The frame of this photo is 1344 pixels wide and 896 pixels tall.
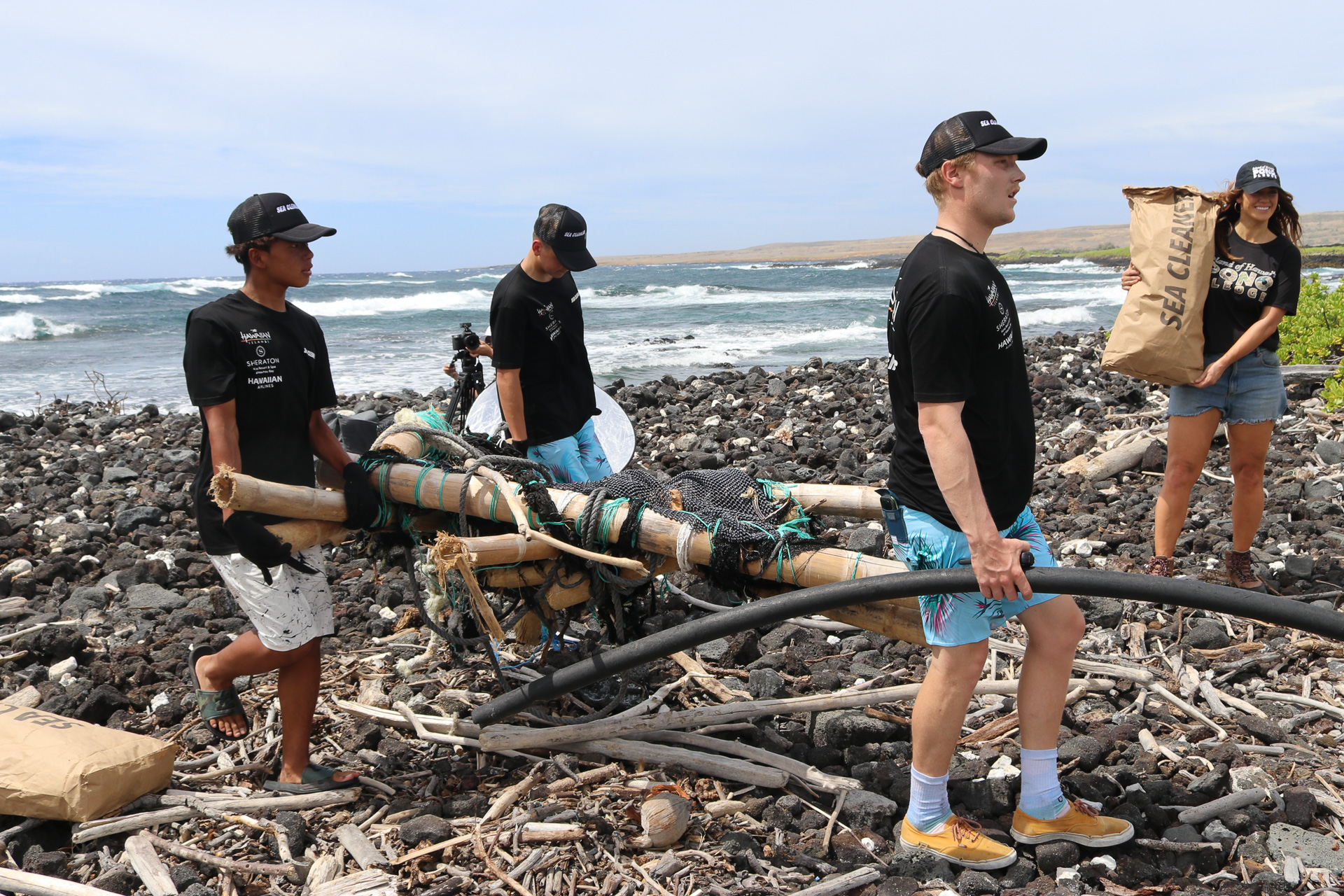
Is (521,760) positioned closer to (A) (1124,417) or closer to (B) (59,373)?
(A) (1124,417)

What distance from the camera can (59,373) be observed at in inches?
842

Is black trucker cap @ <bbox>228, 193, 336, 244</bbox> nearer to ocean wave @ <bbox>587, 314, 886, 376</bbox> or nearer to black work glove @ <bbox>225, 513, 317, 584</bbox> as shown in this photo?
black work glove @ <bbox>225, 513, 317, 584</bbox>

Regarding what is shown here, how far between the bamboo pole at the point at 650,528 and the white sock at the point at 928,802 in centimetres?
43

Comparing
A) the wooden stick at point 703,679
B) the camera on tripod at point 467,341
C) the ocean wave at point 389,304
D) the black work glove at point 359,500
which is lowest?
the wooden stick at point 703,679

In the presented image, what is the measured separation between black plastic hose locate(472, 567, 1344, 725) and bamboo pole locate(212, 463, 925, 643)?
15cm

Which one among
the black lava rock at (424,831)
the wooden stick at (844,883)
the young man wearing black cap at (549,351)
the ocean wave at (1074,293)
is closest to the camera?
A: the wooden stick at (844,883)

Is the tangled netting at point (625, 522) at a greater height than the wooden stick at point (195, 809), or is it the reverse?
the tangled netting at point (625, 522)

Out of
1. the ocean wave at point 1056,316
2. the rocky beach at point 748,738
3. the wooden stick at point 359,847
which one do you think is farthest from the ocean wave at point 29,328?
the wooden stick at point 359,847

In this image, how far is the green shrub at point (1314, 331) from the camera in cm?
1009

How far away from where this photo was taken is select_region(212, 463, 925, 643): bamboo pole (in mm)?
3059

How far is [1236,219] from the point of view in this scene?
4.81m

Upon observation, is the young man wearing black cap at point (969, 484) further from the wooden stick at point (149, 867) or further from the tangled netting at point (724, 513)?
the wooden stick at point (149, 867)

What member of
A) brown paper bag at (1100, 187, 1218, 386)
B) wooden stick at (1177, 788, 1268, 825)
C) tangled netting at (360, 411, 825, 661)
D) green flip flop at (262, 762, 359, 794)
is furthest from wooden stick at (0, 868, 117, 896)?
brown paper bag at (1100, 187, 1218, 386)

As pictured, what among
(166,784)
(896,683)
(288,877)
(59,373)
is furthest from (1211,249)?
(59,373)
